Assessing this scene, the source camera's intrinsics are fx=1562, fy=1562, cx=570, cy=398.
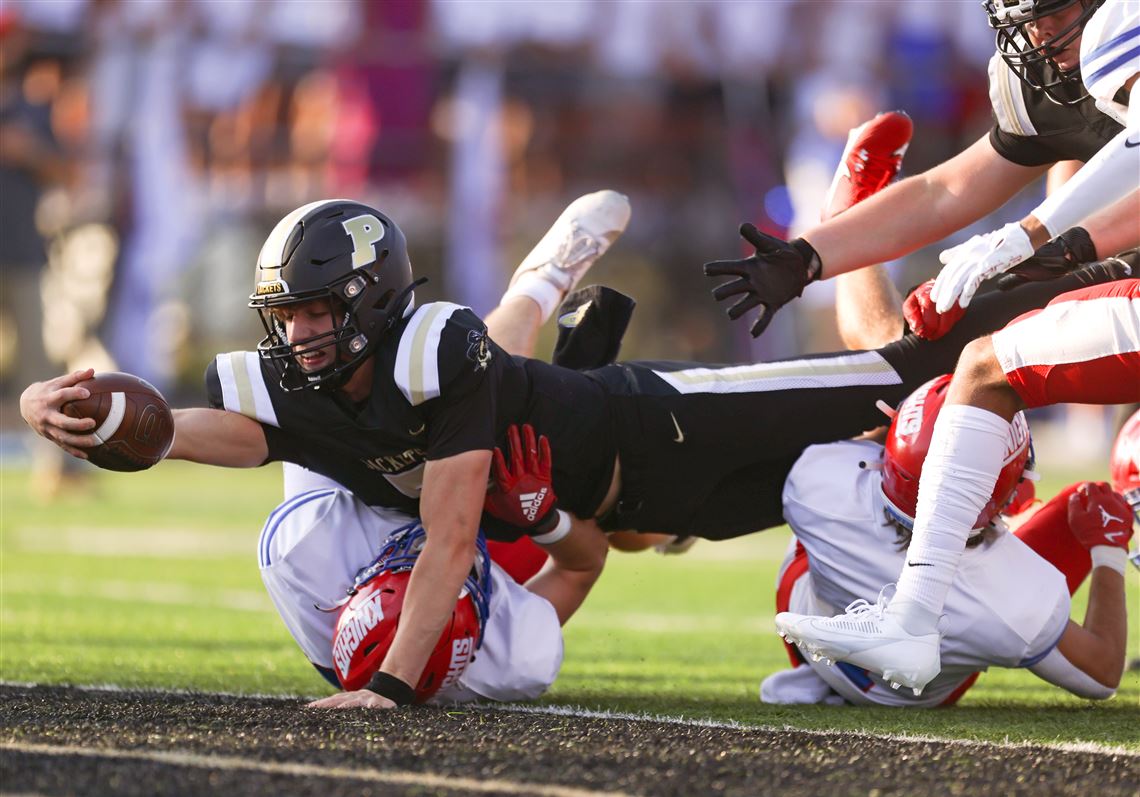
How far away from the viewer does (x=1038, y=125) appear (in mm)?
4215

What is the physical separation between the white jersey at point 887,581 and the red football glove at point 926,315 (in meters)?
0.35

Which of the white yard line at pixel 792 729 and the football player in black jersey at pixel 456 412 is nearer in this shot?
the white yard line at pixel 792 729

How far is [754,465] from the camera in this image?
4387 mm

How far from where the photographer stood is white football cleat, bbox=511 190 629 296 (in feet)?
17.0

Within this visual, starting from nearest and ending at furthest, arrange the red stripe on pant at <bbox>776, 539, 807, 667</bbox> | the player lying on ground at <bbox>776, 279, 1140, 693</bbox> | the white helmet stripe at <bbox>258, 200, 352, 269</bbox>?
the player lying on ground at <bbox>776, 279, 1140, 693</bbox> → the white helmet stripe at <bbox>258, 200, 352, 269</bbox> → the red stripe on pant at <bbox>776, 539, 807, 667</bbox>

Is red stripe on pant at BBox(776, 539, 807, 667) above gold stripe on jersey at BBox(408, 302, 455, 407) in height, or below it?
below

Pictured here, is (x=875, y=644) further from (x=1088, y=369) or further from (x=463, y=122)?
(x=463, y=122)

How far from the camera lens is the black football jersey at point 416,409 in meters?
3.70

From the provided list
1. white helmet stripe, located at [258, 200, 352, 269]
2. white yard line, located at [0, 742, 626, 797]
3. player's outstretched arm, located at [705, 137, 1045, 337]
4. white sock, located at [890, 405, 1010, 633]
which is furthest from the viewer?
player's outstretched arm, located at [705, 137, 1045, 337]

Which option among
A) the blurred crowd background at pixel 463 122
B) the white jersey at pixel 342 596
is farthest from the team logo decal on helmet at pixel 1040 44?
the blurred crowd background at pixel 463 122

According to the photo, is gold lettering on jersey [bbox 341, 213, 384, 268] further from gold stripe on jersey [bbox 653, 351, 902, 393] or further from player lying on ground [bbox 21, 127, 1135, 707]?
gold stripe on jersey [bbox 653, 351, 902, 393]

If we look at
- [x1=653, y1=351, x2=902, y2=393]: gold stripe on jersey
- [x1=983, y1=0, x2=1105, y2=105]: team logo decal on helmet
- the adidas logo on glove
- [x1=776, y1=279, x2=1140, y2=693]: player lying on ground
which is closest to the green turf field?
[x1=776, y1=279, x2=1140, y2=693]: player lying on ground

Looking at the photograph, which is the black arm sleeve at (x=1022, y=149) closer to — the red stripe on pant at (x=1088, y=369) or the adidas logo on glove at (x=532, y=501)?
the red stripe on pant at (x=1088, y=369)

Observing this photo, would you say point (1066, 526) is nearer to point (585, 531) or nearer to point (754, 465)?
point (754, 465)
